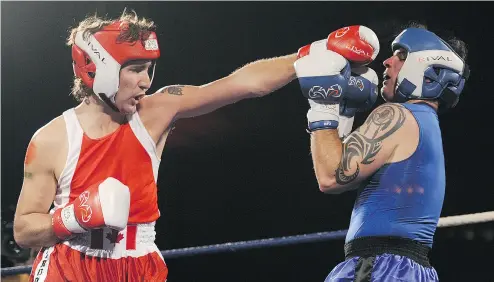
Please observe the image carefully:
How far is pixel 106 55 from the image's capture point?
2.24 m

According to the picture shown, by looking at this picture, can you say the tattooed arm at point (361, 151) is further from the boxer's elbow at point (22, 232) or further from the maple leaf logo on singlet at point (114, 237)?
the boxer's elbow at point (22, 232)

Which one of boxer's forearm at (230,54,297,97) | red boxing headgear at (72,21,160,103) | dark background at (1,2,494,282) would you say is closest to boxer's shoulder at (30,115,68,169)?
red boxing headgear at (72,21,160,103)

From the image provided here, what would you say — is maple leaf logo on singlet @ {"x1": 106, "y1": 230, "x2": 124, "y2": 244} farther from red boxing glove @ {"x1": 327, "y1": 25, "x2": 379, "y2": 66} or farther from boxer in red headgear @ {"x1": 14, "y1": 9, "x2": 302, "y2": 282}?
red boxing glove @ {"x1": 327, "y1": 25, "x2": 379, "y2": 66}

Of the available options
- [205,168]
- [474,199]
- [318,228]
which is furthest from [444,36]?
[205,168]

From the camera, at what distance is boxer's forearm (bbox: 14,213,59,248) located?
2.17 meters

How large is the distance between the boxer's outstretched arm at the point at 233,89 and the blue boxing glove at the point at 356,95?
0.72 feet

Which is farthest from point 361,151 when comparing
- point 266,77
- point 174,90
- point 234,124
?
point 234,124

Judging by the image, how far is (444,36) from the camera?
225 centimetres

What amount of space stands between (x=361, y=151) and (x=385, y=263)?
0.33 meters

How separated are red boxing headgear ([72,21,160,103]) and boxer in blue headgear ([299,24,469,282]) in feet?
2.13

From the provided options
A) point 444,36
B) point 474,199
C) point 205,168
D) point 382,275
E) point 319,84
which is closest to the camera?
point 382,275

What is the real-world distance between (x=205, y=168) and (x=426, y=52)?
12.0 ft

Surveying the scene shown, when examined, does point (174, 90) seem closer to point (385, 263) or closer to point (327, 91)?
point (327, 91)

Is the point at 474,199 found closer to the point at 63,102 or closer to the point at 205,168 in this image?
the point at 205,168
